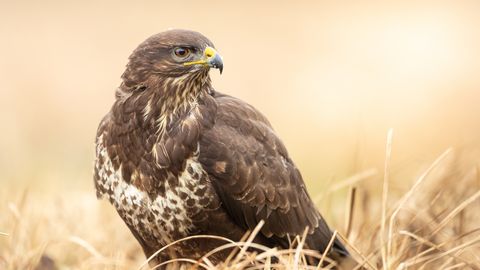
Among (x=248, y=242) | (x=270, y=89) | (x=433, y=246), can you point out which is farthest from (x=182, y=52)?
(x=270, y=89)

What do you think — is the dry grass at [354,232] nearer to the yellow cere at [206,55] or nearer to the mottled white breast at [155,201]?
the mottled white breast at [155,201]

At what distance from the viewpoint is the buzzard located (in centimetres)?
652

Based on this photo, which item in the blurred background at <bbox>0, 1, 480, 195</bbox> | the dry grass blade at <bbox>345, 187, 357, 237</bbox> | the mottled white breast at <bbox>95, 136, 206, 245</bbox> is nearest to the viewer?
the mottled white breast at <bbox>95, 136, 206, 245</bbox>

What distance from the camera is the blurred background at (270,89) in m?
8.82

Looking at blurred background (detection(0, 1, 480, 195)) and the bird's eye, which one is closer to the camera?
the bird's eye

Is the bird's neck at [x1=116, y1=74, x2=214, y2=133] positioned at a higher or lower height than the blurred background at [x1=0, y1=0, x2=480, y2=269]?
higher

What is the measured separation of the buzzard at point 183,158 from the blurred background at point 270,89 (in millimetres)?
666

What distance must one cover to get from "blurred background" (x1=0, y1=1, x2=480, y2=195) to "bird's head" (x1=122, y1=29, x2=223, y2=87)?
2311 millimetres

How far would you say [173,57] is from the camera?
6.68 metres

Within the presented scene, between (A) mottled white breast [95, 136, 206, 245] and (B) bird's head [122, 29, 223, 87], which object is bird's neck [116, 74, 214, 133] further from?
(A) mottled white breast [95, 136, 206, 245]

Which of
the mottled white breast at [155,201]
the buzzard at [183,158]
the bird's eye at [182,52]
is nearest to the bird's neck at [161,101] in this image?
the buzzard at [183,158]

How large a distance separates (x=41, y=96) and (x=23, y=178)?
3664mm

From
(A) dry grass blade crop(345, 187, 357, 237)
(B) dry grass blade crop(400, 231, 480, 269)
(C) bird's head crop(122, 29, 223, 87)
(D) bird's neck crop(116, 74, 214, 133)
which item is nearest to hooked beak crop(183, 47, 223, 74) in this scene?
(C) bird's head crop(122, 29, 223, 87)

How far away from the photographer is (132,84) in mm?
6750
